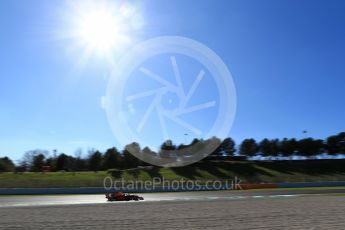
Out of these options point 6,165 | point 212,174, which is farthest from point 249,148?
point 6,165

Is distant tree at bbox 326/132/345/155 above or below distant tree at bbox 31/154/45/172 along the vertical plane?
above

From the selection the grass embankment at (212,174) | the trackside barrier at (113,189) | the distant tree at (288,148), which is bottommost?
the trackside barrier at (113,189)

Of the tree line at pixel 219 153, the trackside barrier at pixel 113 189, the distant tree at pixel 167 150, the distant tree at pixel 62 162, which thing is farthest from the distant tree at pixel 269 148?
the trackside barrier at pixel 113 189

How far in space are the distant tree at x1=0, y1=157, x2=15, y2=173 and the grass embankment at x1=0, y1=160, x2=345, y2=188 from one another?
2323 inches

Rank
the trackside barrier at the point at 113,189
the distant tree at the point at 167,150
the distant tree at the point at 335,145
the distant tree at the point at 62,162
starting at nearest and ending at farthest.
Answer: the trackside barrier at the point at 113,189 → the distant tree at the point at 167,150 → the distant tree at the point at 62,162 → the distant tree at the point at 335,145

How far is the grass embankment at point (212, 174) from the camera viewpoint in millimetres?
61656

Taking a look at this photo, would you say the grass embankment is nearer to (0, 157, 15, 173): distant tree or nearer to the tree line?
the tree line

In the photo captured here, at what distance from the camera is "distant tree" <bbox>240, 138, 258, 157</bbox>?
125688 mm

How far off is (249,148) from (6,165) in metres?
69.8

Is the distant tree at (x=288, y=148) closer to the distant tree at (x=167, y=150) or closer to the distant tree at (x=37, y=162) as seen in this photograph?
the distant tree at (x=167, y=150)

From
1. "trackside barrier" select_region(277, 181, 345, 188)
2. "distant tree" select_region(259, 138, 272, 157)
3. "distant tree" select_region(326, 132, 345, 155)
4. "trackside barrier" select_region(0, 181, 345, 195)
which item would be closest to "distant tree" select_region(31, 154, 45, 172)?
"distant tree" select_region(259, 138, 272, 157)

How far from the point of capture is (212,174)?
3305 inches

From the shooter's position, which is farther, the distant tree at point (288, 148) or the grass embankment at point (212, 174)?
the distant tree at point (288, 148)

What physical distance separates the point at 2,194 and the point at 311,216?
38.0 metres
